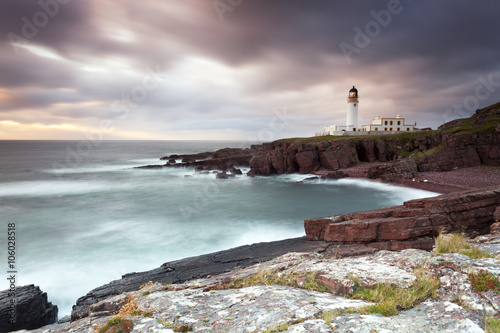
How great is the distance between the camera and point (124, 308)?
19.0 feet

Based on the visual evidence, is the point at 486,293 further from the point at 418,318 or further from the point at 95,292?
the point at 95,292

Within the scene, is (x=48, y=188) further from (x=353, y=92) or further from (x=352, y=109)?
(x=353, y=92)

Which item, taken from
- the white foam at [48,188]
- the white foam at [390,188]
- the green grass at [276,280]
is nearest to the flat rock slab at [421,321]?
the green grass at [276,280]

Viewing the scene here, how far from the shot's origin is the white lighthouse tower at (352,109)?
6981cm

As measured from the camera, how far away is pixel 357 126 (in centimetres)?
6962

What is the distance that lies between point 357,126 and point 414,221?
206 feet

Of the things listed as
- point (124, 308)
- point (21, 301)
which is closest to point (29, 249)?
point (21, 301)

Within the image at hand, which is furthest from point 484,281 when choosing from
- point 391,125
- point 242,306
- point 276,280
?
point 391,125

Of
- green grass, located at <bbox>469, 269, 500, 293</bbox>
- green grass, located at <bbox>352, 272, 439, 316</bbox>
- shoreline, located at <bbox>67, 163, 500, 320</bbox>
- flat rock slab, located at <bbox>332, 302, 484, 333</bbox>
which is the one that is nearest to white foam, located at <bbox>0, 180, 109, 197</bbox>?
shoreline, located at <bbox>67, 163, 500, 320</bbox>

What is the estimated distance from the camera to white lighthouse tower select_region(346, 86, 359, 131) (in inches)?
2749

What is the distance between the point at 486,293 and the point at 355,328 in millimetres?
2721

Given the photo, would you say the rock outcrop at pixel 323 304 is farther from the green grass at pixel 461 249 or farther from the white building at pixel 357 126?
the white building at pixel 357 126

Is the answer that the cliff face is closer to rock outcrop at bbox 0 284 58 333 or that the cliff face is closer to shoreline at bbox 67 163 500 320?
shoreline at bbox 67 163 500 320

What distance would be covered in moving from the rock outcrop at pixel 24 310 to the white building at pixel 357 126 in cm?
6610
